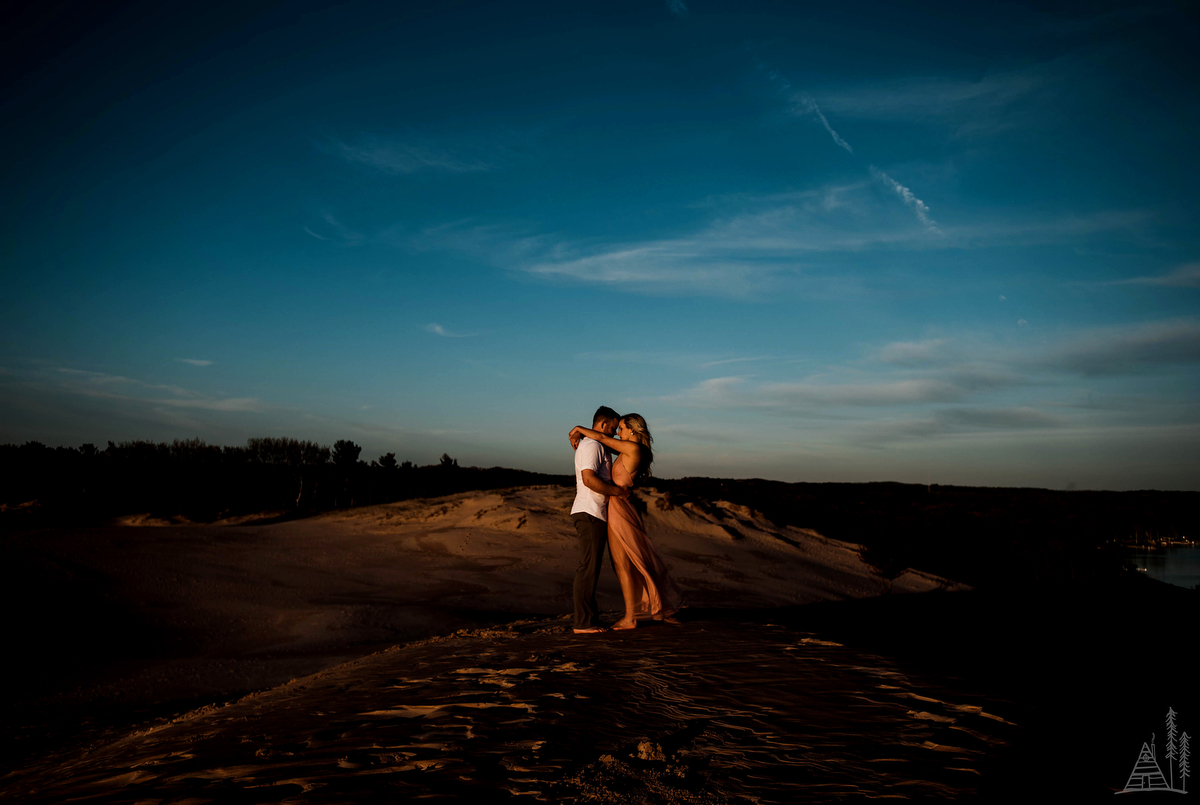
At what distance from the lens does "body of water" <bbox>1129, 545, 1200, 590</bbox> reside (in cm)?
2952

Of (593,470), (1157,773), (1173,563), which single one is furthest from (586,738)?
(1173,563)

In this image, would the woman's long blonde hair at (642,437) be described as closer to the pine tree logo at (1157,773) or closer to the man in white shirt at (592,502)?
the man in white shirt at (592,502)

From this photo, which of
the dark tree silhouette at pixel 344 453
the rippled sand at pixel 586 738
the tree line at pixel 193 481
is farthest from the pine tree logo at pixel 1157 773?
the dark tree silhouette at pixel 344 453

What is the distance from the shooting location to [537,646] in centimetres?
615

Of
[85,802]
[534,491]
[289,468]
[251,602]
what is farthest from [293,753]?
[289,468]

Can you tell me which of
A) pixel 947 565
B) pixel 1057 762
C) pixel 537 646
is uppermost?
pixel 1057 762

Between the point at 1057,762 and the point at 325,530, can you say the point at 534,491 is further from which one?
the point at 1057,762

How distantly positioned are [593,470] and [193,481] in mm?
34567

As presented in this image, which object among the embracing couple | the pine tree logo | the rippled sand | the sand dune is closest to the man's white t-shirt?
the embracing couple

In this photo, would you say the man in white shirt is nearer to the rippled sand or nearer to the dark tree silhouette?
the rippled sand

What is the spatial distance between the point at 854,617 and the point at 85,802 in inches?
454

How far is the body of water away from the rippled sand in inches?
1244

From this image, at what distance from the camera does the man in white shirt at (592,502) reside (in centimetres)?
633

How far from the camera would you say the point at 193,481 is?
1312 inches
